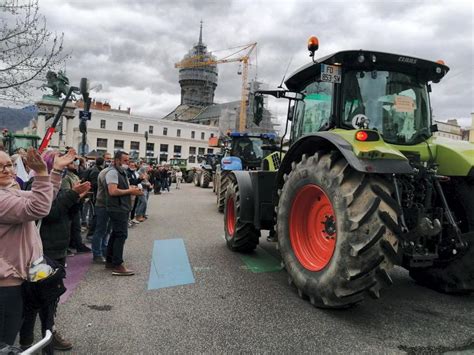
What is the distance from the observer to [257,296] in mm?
4465

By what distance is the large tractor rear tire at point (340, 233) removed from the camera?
3.40m

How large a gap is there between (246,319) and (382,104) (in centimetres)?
291

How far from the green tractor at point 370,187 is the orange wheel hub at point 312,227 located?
0.04 feet

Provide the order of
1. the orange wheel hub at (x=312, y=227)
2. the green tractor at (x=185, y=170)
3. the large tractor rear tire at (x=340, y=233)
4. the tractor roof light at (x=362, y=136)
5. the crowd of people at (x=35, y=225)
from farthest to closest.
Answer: the green tractor at (x=185, y=170), the orange wheel hub at (x=312, y=227), the tractor roof light at (x=362, y=136), the large tractor rear tire at (x=340, y=233), the crowd of people at (x=35, y=225)

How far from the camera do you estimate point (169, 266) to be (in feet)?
19.0

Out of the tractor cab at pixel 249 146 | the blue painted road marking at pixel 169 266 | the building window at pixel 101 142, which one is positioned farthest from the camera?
the building window at pixel 101 142

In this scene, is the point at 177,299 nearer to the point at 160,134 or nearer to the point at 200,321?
the point at 200,321

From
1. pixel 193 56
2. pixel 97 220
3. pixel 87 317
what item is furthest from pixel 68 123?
pixel 193 56

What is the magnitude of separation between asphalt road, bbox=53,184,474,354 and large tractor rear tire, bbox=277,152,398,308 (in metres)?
0.35

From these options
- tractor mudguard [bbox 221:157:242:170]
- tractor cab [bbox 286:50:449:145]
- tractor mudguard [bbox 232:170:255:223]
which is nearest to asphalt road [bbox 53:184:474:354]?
tractor mudguard [bbox 232:170:255:223]

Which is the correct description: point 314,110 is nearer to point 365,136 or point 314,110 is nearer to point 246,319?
point 365,136

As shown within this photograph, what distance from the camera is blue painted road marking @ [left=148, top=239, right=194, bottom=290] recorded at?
504 centimetres

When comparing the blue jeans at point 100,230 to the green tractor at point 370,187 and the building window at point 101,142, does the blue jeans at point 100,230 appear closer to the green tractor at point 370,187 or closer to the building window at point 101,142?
the green tractor at point 370,187

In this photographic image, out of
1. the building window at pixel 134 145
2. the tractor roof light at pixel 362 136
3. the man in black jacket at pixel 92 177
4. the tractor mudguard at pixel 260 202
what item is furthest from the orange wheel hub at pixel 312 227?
the building window at pixel 134 145
